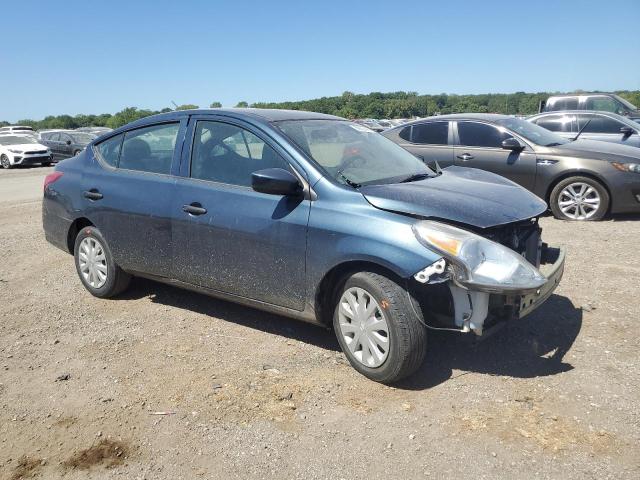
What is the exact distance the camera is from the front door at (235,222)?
153 inches

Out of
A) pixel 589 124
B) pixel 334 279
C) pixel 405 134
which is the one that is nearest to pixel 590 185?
pixel 405 134

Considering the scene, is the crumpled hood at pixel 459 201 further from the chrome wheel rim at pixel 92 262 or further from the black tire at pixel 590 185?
the black tire at pixel 590 185

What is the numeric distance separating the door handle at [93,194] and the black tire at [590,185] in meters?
6.28

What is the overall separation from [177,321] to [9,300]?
6.26 feet

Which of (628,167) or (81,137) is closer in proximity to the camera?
(628,167)

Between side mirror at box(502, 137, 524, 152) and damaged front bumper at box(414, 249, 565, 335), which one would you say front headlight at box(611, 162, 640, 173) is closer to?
side mirror at box(502, 137, 524, 152)

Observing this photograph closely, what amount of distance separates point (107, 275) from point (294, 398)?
101 inches

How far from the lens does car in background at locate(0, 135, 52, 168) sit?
78.9ft

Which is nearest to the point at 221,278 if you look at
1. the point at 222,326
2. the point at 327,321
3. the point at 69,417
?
the point at 222,326

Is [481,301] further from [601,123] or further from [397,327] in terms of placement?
[601,123]

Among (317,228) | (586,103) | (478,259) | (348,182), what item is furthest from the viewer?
(586,103)

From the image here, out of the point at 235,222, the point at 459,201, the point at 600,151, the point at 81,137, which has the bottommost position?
the point at 235,222

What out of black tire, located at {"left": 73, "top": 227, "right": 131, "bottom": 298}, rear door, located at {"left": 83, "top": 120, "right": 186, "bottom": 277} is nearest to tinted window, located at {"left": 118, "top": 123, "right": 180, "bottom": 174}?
rear door, located at {"left": 83, "top": 120, "right": 186, "bottom": 277}

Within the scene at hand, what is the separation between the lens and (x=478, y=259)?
10.8ft
